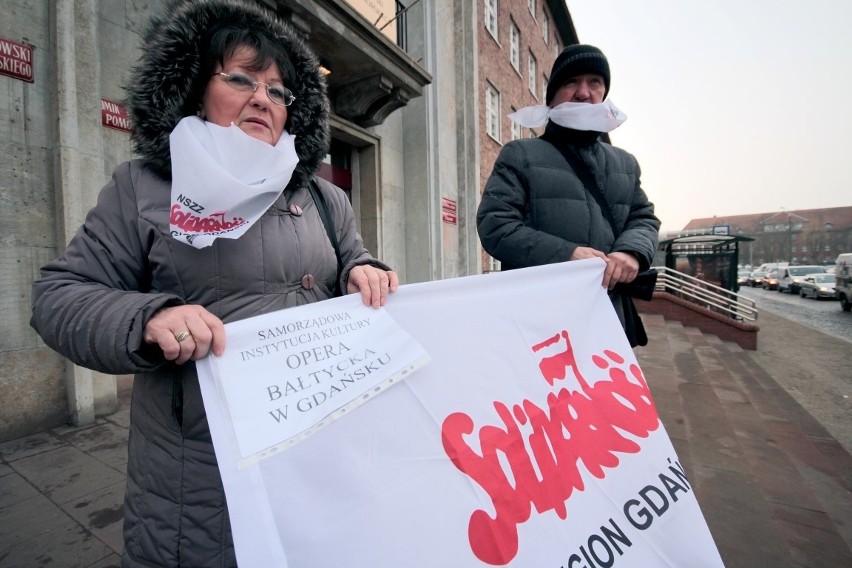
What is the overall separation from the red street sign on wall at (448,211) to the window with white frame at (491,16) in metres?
6.04

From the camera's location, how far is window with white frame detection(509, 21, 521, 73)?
13.8 metres

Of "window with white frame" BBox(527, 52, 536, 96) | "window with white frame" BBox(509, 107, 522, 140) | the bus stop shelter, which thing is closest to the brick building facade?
"window with white frame" BBox(527, 52, 536, 96)

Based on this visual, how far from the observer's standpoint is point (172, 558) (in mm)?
1039

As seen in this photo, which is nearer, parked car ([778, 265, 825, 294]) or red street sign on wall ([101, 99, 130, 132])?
red street sign on wall ([101, 99, 130, 132])

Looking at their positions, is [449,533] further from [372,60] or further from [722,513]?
[372,60]

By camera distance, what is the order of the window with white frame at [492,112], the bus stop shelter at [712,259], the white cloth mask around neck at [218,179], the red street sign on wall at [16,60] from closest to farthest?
the white cloth mask around neck at [218,179] < the red street sign on wall at [16,60] < the window with white frame at [492,112] < the bus stop shelter at [712,259]

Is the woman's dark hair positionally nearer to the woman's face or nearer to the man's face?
the woman's face

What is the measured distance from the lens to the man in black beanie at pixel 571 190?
74.2 inches

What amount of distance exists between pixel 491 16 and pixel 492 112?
2738 millimetres

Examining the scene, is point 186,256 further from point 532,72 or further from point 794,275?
point 794,275

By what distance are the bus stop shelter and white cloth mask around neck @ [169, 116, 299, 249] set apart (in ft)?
46.8

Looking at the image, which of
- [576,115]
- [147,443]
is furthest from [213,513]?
[576,115]

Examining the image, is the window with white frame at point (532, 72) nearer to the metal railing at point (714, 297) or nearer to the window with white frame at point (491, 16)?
the window with white frame at point (491, 16)

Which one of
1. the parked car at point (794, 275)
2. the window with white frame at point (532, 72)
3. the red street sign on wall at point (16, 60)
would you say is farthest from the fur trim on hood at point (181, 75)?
the parked car at point (794, 275)
